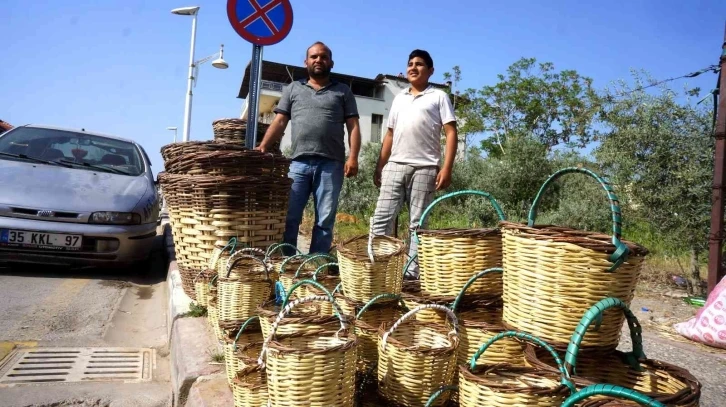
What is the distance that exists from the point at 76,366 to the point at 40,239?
2034 millimetres

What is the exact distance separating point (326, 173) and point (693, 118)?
4.24 m

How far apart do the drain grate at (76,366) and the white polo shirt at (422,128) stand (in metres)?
2.25

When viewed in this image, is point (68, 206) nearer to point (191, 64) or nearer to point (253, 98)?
point (253, 98)

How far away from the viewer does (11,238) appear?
4328 millimetres

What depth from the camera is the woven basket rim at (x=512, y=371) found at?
1.26 m

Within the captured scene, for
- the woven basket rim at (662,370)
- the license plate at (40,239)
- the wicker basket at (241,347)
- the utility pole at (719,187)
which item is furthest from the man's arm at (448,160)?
the license plate at (40,239)

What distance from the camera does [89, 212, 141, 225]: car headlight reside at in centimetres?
454

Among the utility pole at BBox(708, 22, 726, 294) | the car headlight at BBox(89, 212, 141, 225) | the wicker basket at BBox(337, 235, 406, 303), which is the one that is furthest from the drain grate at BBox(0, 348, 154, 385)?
the utility pole at BBox(708, 22, 726, 294)

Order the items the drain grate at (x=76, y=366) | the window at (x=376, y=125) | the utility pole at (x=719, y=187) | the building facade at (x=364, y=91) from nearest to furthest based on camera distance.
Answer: the drain grate at (x=76, y=366) → the utility pole at (x=719, y=187) → the building facade at (x=364, y=91) → the window at (x=376, y=125)

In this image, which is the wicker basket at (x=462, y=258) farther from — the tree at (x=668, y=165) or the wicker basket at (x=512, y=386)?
the tree at (x=668, y=165)

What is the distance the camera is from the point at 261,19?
4.13 metres

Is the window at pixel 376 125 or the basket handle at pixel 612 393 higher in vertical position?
the window at pixel 376 125

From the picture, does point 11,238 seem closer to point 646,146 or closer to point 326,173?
point 326,173

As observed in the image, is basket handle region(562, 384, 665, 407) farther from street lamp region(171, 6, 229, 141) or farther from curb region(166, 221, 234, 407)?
street lamp region(171, 6, 229, 141)
